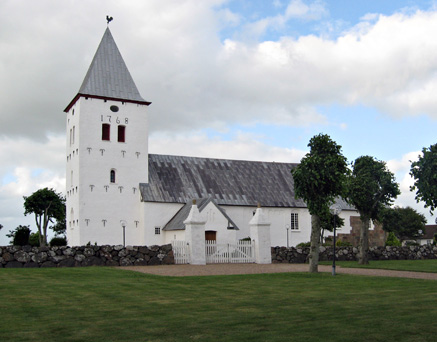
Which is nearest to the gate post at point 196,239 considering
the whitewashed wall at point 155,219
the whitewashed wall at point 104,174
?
the whitewashed wall at point 155,219

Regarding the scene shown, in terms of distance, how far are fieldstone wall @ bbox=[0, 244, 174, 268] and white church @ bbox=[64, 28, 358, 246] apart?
370 inches

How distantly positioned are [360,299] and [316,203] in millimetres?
9627

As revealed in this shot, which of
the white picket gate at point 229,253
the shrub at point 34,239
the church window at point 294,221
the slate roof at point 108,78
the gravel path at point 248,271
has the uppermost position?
the slate roof at point 108,78

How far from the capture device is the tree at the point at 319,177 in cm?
2153

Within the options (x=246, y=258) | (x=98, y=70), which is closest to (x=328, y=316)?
(x=246, y=258)

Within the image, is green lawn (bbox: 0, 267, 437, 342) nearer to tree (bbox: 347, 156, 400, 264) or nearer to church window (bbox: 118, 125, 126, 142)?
tree (bbox: 347, 156, 400, 264)

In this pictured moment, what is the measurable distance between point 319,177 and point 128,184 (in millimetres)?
22526

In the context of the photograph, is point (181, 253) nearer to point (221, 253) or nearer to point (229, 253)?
point (221, 253)

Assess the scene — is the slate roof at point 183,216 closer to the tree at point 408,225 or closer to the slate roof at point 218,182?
the slate roof at point 218,182

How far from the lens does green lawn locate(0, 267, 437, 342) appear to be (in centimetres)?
834

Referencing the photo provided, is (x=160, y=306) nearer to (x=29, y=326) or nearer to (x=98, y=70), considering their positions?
(x=29, y=326)

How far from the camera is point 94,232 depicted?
1545 inches

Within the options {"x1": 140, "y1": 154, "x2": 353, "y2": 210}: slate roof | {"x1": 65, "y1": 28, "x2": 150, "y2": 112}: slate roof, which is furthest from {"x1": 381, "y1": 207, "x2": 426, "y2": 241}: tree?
{"x1": 65, "y1": 28, "x2": 150, "y2": 112}: slate roof

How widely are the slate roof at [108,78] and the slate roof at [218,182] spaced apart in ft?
19.3
